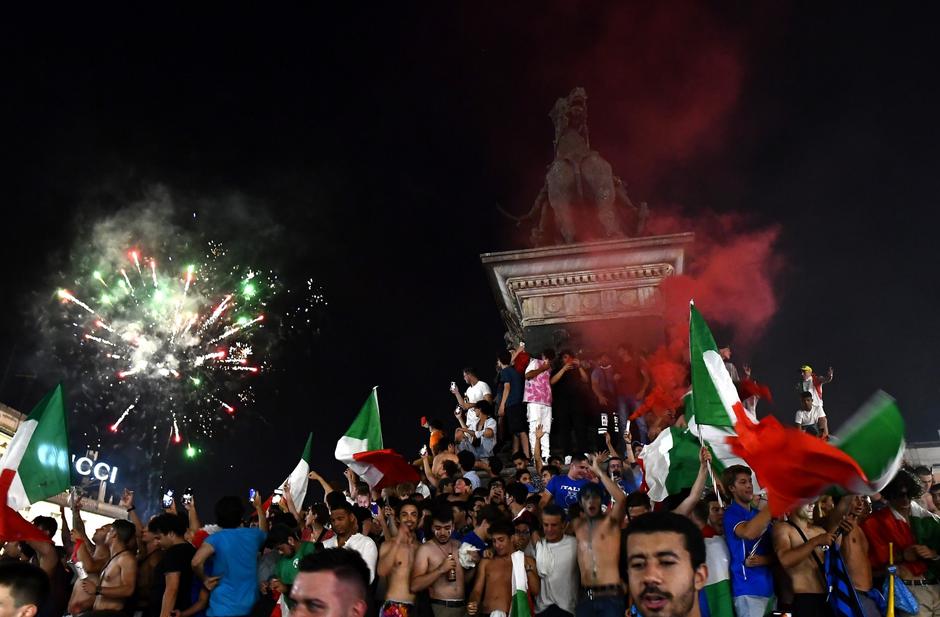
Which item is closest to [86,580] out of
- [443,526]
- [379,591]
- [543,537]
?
[379,591]

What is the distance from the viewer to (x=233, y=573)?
7.03 metres

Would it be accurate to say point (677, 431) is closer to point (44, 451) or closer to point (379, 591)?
point (379, 591)

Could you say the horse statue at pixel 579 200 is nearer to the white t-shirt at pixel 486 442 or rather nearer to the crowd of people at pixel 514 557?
the white t-shirt at pixel 486 442

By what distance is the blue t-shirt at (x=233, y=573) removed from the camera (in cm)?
691

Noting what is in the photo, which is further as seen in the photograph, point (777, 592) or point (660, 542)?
point (777, 592)

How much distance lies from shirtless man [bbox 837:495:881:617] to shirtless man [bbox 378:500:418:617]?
3934 mm

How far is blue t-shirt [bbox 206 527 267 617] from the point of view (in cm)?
691

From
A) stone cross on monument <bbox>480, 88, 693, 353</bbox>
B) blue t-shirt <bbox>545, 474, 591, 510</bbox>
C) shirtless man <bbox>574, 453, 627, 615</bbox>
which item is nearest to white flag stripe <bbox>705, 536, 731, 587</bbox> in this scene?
shirtless man <bbox>574, 453, 627, 615</bbox>

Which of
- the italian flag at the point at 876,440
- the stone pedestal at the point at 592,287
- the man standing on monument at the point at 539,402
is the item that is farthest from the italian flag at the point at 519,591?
the stone pedestal at the point at 592,287

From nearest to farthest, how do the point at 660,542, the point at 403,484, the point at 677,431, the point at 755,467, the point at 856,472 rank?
the point at 660,542, the point at 856,472, the point at 755,467, the point at 677,431, the point at 403,484

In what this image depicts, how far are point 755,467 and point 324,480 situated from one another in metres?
6.79

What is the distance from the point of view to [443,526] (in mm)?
7156

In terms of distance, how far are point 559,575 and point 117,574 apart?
14.3 ft

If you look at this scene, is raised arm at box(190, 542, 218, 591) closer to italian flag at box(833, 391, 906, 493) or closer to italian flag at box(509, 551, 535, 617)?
italian flag at box(509, 551, 535, 617)
